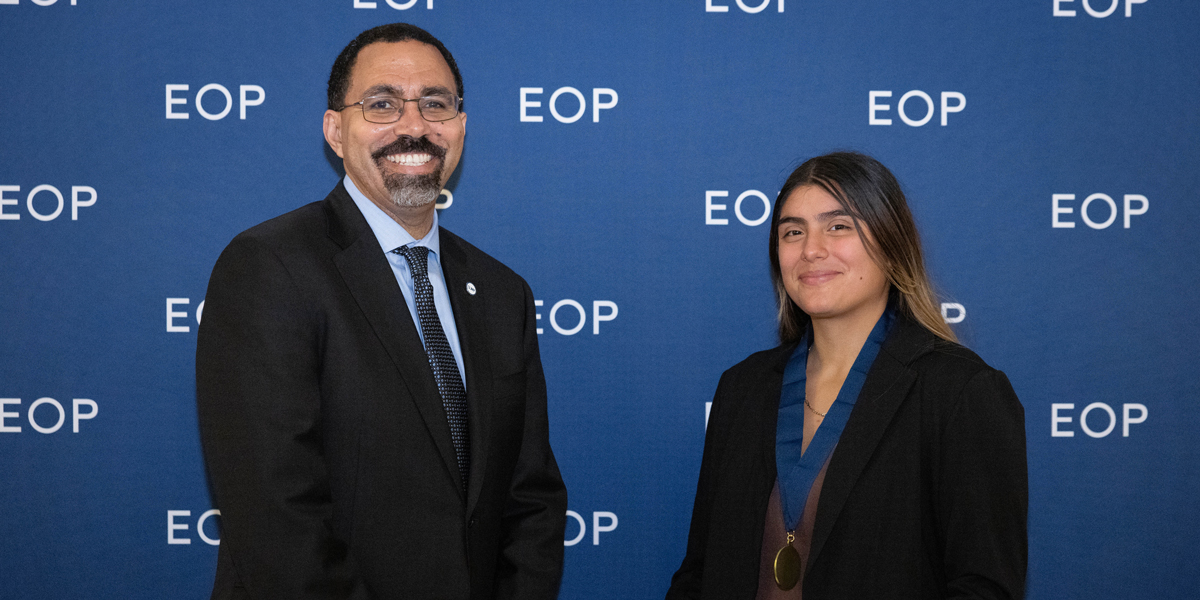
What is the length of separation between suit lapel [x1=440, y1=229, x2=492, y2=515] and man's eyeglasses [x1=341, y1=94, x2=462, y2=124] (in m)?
0.29

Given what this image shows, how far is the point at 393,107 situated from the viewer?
165 centimetres

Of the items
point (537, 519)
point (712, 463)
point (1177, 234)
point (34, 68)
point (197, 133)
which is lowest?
point (537, 519)

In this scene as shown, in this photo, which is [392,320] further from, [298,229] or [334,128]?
[334,128]

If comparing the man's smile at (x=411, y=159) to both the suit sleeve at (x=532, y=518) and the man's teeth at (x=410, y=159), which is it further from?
the suit sleeve at (x=532, y=518)

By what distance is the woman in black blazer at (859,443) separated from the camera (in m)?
1.39

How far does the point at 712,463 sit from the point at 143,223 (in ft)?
5.54

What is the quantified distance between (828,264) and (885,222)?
0.46 feet

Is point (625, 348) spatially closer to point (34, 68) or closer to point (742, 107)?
point (742, 107)

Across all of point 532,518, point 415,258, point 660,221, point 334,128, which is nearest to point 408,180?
point 415,258

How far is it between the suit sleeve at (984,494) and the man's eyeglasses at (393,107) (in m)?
1.18

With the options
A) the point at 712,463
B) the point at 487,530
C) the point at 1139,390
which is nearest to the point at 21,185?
the point at 487,530

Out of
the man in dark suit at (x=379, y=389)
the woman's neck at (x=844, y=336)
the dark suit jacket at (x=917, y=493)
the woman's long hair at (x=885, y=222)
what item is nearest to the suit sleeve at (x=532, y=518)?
the man in dark suit at (x=379, y=389)

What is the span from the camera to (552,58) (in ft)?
7.40

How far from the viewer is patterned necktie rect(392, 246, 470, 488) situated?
5.06ft
